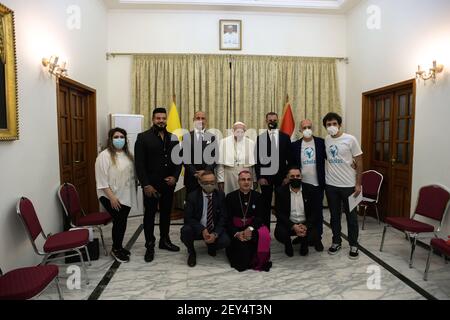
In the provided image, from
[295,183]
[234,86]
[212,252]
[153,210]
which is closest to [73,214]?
[153,210]

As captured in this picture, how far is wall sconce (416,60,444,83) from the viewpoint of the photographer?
138 inches

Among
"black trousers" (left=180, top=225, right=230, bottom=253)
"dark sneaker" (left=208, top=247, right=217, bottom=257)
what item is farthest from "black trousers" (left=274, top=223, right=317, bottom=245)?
"dark sneaker" (left=208, top=247, right=217, bottom=257)

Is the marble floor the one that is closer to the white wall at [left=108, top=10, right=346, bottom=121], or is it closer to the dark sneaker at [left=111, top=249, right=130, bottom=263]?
the dark sneaker at [left=111, top=249, right=130, bottom=263]

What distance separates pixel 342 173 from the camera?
3.36 m

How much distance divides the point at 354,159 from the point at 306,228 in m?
0.90

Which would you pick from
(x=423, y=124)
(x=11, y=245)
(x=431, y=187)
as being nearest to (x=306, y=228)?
(x=431, y=187)

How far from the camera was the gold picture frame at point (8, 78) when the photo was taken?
2502mm

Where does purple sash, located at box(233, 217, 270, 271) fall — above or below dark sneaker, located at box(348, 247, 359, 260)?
above

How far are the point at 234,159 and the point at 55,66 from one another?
2.21 metres

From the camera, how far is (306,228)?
3.33m

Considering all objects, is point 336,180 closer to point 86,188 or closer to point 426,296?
point 426,296

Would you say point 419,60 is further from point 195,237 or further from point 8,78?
point 8,78

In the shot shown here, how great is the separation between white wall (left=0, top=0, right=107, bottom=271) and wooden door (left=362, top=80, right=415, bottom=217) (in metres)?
4.27

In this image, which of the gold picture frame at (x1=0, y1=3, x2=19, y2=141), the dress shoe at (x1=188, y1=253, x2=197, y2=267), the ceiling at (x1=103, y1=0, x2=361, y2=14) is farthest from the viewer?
the ceiling at (x1=103, y1=0, x2=361, y2=14)
